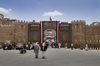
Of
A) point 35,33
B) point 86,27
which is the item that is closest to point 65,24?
point 86,27

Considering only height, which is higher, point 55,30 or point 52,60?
point 55,30

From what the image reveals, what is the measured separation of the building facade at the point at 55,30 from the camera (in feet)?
136

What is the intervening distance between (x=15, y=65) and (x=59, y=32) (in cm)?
3329

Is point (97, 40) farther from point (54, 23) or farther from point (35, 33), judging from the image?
Answer: point (35, 33)

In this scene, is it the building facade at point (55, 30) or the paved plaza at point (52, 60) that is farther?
the building facade at point (55, 30)

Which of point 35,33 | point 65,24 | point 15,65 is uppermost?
point 65,24

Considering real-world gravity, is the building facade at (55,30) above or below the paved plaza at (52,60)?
above

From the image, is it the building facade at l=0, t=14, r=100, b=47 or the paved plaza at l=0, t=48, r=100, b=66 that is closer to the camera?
the paved plaza at l=0, t=48, r=100, b=66

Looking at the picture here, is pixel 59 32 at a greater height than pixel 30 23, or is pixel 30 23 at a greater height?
pixel 30 23

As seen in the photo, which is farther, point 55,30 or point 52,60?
point 55,30

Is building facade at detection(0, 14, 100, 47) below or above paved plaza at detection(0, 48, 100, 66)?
above

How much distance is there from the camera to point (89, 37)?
4325cm

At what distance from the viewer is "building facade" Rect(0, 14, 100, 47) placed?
4138 centimetres

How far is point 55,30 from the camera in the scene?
135 ft
